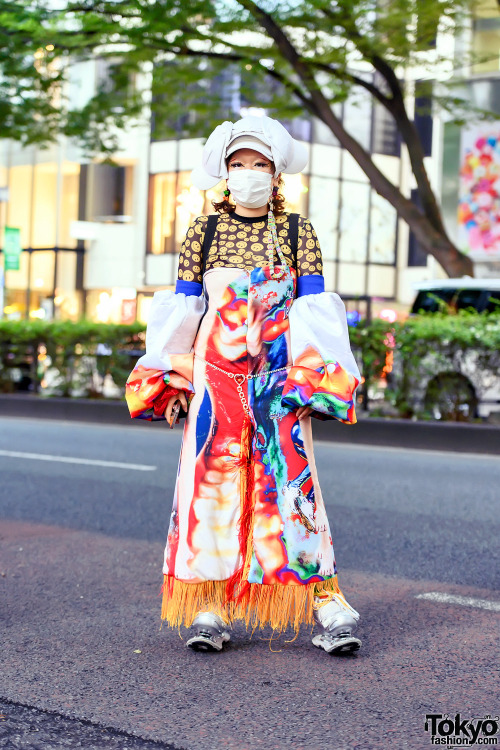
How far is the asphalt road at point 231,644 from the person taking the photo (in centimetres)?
325

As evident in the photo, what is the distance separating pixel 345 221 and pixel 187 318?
32.2 m

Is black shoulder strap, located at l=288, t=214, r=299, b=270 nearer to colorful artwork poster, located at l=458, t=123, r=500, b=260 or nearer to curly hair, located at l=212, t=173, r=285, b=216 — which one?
curly hair, located at l=212, t=173, r=285, b=216

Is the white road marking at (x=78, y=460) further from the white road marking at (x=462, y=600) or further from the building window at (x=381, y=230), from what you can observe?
the building window at (x=381, y=230)

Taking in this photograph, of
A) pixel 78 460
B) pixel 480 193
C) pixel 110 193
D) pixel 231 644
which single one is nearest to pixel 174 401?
pixel 231 644

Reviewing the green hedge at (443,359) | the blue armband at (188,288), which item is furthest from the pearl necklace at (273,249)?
the green hedge at (443,359)

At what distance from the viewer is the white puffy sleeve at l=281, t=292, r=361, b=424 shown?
3.92 metres

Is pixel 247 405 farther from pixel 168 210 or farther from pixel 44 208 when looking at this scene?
pixel 44 208

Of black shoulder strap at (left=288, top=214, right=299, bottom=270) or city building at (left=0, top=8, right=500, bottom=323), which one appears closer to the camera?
black shoulder strap at (left=288, top=214, right=299, bottom=270)

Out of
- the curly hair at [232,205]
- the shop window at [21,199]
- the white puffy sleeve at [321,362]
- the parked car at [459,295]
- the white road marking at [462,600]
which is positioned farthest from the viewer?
the shop window at [21,199]

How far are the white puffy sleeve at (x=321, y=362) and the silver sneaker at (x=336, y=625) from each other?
701 millimetres

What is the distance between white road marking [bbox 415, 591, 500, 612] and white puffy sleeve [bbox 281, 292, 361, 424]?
4.52ft

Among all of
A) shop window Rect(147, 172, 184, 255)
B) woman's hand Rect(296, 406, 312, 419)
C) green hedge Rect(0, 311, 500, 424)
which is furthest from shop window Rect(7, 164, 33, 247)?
woman's hand Rect(296, 406, 312, 419)

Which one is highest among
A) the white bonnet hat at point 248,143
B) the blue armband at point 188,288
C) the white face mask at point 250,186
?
the white bonnet hat at point 248,143

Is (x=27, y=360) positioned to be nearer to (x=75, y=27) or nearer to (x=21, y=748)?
(x=75, y=27)
